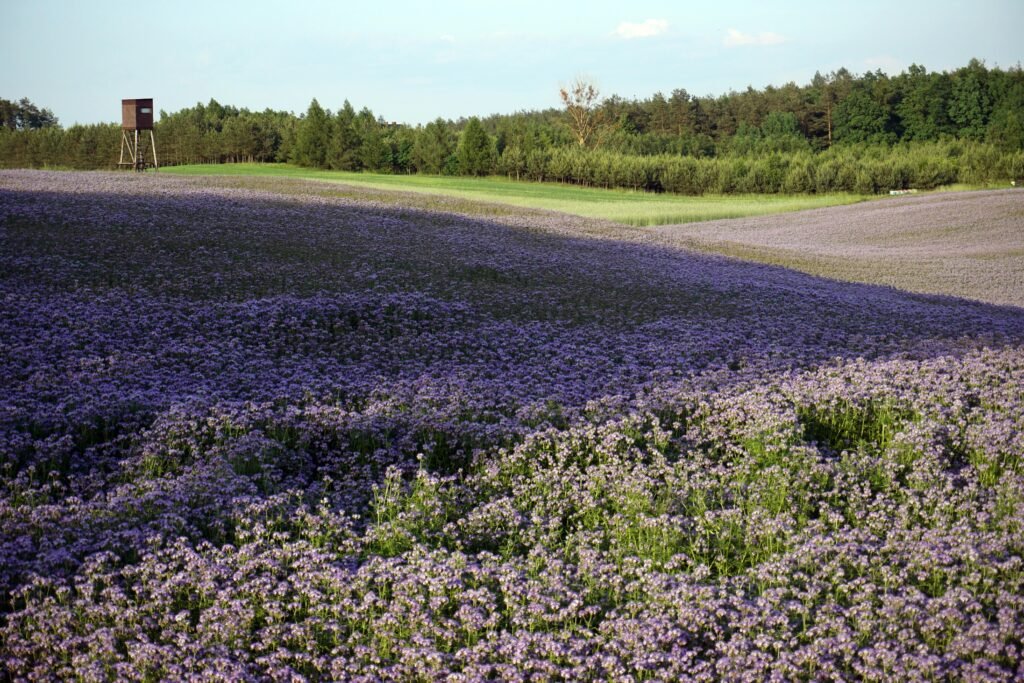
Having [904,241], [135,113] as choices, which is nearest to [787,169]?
[904,241]

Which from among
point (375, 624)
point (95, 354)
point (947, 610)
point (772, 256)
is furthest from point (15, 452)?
point (772, 256)

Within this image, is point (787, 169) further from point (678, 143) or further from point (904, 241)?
point (904, 241)

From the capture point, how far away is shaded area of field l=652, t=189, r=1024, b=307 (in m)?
25.4

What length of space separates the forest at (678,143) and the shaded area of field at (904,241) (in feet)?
51.1

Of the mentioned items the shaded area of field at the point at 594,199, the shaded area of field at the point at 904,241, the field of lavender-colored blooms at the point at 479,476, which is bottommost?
the field of lavender-colored blooms at the point at 479,476

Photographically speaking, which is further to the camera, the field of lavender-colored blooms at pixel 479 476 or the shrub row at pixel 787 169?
the shrub row at pixel 787 169

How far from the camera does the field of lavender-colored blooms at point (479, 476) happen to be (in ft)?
18.0

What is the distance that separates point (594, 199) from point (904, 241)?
72.6 feet

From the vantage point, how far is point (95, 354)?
10703 millimetres

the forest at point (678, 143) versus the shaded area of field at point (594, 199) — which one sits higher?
the forest at point (678, 143)

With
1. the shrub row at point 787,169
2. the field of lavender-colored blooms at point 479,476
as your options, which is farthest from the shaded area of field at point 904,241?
the shrub row at point 787,169

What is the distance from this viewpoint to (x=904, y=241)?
37250 millimetres

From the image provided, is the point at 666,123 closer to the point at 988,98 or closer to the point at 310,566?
the point at 988,98

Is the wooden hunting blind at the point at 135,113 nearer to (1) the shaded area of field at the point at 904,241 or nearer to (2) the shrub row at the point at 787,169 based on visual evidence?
(1) the shaded area of field at the point at 904,241
